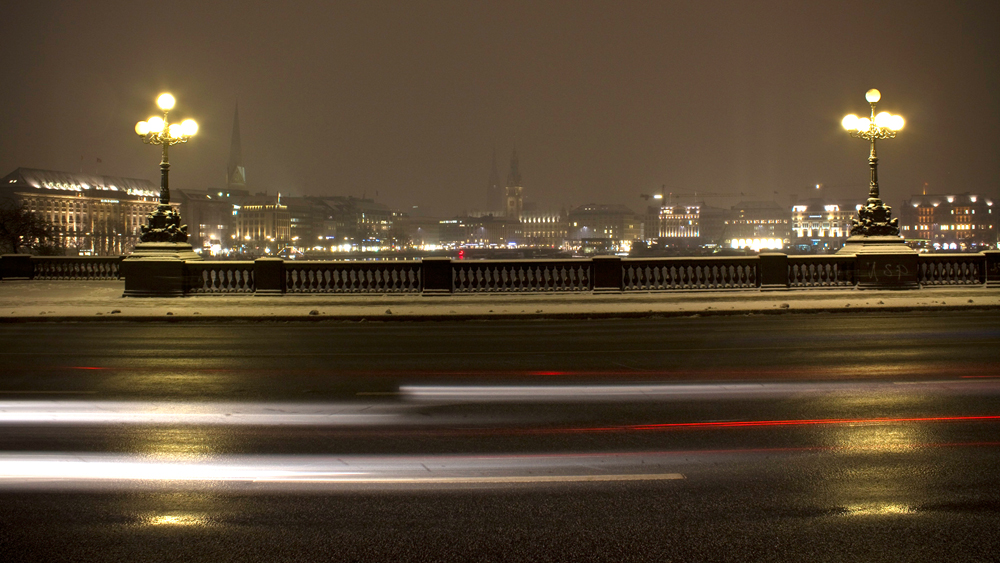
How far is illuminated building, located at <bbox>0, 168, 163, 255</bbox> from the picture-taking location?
153875 mm

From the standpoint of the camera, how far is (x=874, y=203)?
88.7 feet

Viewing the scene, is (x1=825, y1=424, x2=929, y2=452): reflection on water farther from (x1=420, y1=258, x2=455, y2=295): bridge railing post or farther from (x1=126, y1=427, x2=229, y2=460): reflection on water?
(x1=420, y1=258, x2=455, y2=295): bridge railing post

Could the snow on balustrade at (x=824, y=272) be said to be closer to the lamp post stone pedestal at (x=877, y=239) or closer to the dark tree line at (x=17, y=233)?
the lamp post stone pedestal at (x=877, y=239)

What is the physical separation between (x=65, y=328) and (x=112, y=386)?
9800 mm

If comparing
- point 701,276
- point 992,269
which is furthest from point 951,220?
point 701,276

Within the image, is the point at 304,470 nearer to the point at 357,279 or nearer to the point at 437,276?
the point at 437,276

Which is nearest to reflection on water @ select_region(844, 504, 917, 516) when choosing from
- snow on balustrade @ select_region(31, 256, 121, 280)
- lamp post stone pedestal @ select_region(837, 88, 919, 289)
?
lamp post stone pedestal @ select_region(837, 88, 919, 289)

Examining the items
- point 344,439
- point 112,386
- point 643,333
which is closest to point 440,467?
point 344,439

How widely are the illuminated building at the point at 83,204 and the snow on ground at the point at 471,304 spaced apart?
13554cm

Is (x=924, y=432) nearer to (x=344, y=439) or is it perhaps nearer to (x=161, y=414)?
(x=344, y=439)

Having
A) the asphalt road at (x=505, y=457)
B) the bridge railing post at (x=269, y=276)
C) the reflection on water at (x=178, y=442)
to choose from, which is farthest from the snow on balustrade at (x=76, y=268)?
the reflection on water at (x=178, y=442)

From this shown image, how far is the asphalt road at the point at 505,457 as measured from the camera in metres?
5.10

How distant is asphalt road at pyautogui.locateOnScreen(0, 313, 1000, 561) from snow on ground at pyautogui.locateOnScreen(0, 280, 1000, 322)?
7.58m

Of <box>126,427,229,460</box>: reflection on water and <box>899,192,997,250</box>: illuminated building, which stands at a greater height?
<box>899,192,997,250</box>: illuminated building
